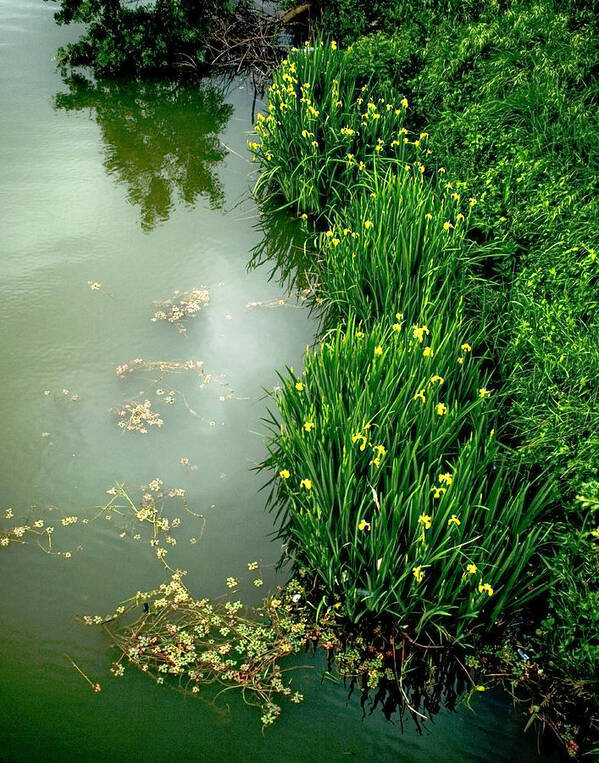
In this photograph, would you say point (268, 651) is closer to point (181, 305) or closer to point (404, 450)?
point (404, 450)

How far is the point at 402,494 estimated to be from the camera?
2.09 m

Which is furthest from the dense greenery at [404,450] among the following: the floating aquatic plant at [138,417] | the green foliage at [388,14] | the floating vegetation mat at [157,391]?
the green foliage at [388,14]

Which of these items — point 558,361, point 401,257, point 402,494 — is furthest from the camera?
point 401,257

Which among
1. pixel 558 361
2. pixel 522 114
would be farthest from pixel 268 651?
pixel 522 114

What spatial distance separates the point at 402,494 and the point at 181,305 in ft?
6.30

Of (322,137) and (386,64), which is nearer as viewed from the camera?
(322,137)

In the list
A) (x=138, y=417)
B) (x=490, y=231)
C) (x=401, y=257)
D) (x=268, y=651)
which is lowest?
(x=268, y=651)

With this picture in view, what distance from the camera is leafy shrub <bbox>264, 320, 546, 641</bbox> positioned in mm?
2102

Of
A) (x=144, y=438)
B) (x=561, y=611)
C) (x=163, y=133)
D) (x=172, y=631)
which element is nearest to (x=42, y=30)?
(x=163, y=133)

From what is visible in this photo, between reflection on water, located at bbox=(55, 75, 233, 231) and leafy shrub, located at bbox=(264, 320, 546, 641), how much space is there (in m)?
2.22

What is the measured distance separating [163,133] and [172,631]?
4091mm

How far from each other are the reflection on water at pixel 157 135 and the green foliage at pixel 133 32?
197mm

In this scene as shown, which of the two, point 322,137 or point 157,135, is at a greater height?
point 322,137

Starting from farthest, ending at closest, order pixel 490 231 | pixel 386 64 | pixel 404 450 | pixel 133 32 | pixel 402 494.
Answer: pixel 133 32 → pixel 386 64 → pixel 490 231 → pixel 404 450 → pixel 402 494
